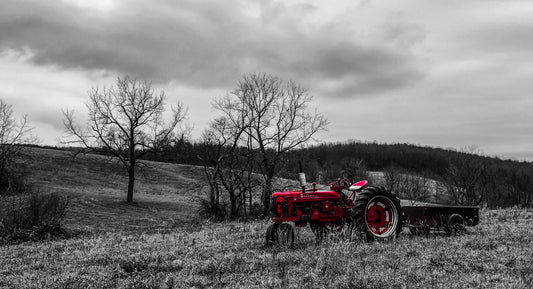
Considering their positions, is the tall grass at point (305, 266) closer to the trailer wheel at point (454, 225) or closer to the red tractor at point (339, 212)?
the red tractor at point (339, 212)

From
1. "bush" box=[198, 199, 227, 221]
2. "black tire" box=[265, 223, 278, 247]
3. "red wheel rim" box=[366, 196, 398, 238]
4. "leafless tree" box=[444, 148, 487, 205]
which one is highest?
"leafless tree" box=[444, 148, 487, 205]

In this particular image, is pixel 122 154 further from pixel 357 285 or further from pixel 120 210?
pixel 357 285

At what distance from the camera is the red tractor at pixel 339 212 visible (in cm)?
933

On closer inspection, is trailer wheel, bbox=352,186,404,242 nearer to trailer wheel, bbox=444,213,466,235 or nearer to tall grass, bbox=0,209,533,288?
tall grass, bbox=0,209,533,288

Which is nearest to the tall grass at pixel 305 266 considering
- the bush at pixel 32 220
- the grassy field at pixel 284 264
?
the grassy field at pixel 284 264

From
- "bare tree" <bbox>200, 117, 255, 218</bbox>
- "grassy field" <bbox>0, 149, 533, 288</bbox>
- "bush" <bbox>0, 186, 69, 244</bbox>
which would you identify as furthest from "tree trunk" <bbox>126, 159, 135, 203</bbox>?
"grassy field" <bbox>0, 149, 533, 288</bbox>

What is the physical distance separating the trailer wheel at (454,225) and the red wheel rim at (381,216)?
59.1 inches

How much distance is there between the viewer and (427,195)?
261 feet

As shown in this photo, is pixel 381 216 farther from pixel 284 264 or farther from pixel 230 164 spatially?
pixel 230 164

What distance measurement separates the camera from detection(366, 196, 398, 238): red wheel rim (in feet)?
32.2

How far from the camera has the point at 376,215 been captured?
9.98 meters

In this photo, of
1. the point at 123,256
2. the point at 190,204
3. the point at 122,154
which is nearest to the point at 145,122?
the point at 122,154

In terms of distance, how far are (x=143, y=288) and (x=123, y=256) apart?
3517 millimetres

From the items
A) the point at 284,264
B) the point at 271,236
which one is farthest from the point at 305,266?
the point at 271,236
